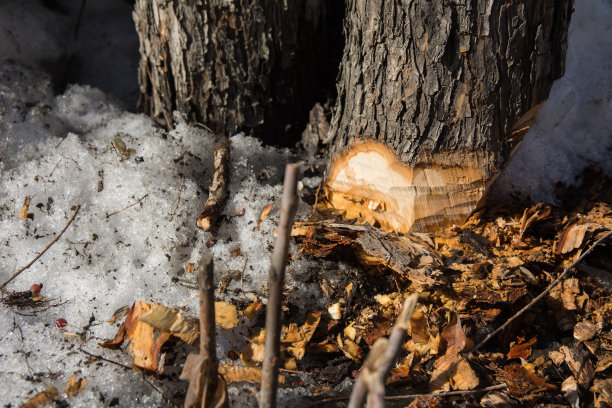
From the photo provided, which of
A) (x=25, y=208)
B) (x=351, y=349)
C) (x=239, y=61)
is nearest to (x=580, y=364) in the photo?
(x=351, y=349)

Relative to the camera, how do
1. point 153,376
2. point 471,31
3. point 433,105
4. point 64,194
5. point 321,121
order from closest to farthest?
point 153,376 < point 471,31 < point 433,105 < point 64,194 < point 321,121

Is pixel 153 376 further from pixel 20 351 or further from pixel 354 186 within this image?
pixel 354 186

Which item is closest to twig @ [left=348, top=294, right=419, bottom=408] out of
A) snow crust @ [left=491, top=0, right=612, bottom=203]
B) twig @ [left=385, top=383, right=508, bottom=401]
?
twig @ [left=385, top=383, right=508, bottom=401]

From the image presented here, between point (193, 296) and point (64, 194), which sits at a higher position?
point (64, 194)

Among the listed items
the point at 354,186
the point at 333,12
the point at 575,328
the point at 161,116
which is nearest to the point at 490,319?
the point at 575,328

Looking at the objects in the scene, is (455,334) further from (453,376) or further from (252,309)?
(252,309)

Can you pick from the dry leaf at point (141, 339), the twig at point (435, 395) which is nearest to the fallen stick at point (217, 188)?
the dry leaf at point (141, 339)
